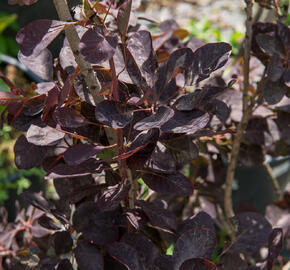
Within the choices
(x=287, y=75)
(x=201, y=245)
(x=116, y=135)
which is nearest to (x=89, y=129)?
(x=116, y=135)

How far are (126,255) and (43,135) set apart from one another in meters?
0.25

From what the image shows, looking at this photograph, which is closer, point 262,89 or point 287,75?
point 287,75

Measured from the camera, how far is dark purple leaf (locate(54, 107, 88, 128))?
637mm

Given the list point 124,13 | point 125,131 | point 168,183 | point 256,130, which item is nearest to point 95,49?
point 124,13

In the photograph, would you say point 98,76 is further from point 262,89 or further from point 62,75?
point 262,89

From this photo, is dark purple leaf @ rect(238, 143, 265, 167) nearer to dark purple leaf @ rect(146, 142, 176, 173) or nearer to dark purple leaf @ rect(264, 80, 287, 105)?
dark purple leaf @ rect(264, 80, 287, 105)

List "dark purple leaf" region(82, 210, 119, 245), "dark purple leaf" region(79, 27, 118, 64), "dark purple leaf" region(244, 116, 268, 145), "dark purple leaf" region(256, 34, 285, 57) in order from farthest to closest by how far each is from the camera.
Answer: "dark purple leaf" region(244, 116, 268, 145) < "dark purple leaf" region(256, 34, 285, 57) < "dark purple leaf" region(82, 210, 119, 245) < "dark purple leaf" region(79, 27, 118, 64)

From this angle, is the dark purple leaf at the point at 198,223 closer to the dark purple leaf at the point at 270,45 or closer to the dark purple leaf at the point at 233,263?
the dark purple leaf at the point at 233,263

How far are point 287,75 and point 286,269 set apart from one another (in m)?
0.52

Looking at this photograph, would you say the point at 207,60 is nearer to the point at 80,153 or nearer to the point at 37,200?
the point at 80,153

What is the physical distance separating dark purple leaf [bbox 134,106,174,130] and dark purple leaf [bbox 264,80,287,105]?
309 mm

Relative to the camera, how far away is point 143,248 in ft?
2.37

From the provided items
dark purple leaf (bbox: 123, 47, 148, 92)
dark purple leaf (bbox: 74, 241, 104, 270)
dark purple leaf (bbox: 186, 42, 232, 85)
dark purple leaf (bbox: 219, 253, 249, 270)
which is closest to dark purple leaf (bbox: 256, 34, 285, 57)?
dark purple leaf (bbox: 186, 42, 232, 85)

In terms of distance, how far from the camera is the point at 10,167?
1.83m
